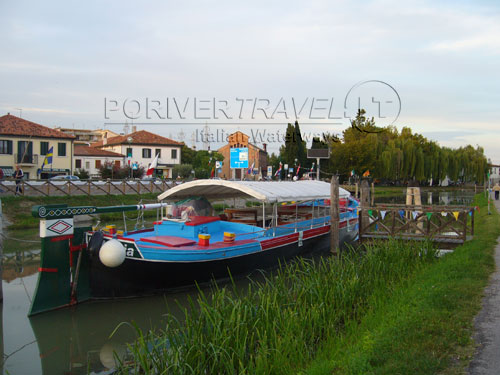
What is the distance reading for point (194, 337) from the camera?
5422 millimetres

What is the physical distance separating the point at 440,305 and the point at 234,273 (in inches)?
246

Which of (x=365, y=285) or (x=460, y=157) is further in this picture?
(x=460, y=157)

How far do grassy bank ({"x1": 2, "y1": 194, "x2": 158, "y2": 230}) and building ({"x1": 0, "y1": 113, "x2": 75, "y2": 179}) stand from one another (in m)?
14.2

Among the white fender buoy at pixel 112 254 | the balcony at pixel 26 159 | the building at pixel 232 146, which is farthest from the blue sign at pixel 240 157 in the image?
the building at pixel 232 146

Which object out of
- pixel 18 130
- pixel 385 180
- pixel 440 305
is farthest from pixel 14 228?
pixel 385 180

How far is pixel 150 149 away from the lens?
56781 millimetres

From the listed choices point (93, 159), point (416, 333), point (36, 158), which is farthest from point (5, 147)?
point (416, 333)

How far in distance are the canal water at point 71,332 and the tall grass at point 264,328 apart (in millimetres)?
538

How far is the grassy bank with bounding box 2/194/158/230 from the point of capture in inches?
836

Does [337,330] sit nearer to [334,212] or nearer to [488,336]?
[488,336]

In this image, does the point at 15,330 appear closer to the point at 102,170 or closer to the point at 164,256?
the point at 164,256

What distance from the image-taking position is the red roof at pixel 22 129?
129 feet

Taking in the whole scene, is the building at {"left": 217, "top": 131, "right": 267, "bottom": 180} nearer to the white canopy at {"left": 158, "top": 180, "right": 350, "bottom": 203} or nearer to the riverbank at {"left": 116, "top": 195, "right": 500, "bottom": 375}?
the white canopy at {"left": 158, "top": 180, "right": 350, "bottom": 203}

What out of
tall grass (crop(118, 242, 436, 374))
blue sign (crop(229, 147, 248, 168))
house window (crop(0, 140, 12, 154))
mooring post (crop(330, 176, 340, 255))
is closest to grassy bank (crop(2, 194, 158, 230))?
blue sign (crop(229, 147, 248, 168))
